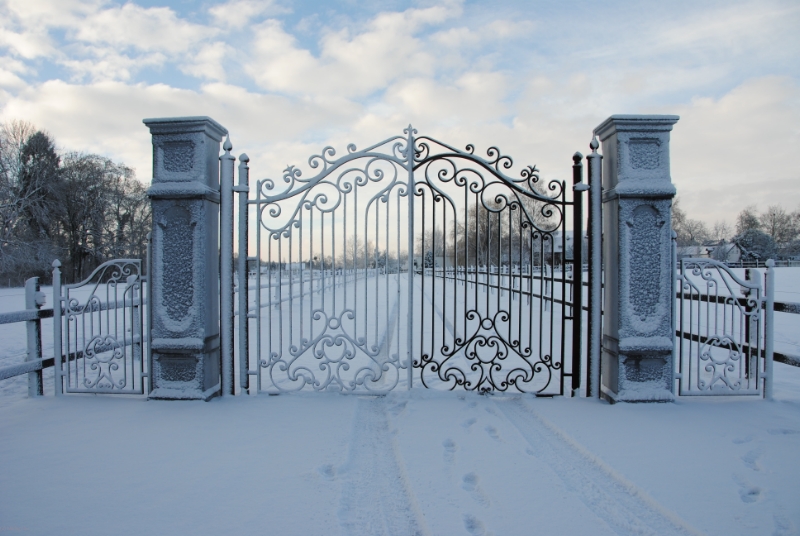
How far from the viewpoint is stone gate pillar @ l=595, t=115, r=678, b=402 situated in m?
4.75

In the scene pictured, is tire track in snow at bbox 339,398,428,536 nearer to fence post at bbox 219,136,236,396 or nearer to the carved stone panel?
fence post at bbox 219,136,236,396

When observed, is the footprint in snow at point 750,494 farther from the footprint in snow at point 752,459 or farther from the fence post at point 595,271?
the fence post at point 595,271

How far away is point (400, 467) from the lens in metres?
3.32

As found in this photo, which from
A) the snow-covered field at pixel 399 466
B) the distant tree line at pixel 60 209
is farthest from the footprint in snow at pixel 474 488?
the distant tree line at pixel 60 209

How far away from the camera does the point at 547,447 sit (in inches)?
145

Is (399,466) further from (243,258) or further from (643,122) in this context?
(643,122)

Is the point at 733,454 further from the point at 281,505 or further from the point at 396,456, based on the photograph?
the point at 281,505

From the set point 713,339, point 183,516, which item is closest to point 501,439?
point 183,516

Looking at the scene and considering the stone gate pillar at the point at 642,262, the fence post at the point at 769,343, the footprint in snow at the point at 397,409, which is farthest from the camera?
the fence post at the point at 769,343

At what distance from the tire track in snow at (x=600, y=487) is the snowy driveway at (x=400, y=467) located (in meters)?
0.01

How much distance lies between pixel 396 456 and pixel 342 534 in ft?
3.55

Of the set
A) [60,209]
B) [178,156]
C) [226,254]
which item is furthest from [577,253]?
[60,209]

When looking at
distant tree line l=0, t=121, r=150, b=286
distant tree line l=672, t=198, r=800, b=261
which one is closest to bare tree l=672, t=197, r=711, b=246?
distant tree line l=672, t=198, r=800, b=261

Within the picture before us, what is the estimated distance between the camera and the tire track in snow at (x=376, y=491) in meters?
2.58
